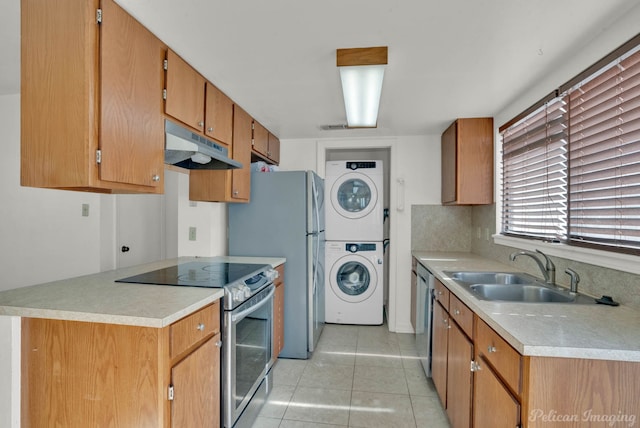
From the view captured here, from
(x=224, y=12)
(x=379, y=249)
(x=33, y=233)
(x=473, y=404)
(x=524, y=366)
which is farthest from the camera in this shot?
(x=379, y=249)

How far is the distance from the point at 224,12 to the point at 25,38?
0.80 meters

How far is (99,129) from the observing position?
1.19m

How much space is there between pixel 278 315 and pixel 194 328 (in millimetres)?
1239

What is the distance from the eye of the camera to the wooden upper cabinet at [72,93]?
1.15m

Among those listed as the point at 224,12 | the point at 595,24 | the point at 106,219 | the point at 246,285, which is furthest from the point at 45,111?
the point at 595,24

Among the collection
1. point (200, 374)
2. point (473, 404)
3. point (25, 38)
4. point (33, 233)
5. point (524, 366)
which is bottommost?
point (473, 404)

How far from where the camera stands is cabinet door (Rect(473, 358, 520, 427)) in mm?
1029

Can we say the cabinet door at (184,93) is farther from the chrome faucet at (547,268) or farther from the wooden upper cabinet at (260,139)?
the chrome faucet at (547,268)

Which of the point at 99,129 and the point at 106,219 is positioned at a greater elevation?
the point at 99,129

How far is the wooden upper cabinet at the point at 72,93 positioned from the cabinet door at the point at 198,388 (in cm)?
83

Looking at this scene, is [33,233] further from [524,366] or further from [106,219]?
[524,366]

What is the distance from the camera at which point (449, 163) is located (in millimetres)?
2904

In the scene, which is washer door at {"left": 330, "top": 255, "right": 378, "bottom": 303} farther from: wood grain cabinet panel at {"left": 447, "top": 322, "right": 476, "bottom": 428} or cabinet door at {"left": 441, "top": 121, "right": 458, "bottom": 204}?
wood grain cabinet panel at {"left": 447, "top": 322, "right": 476, "bottom": 428}
